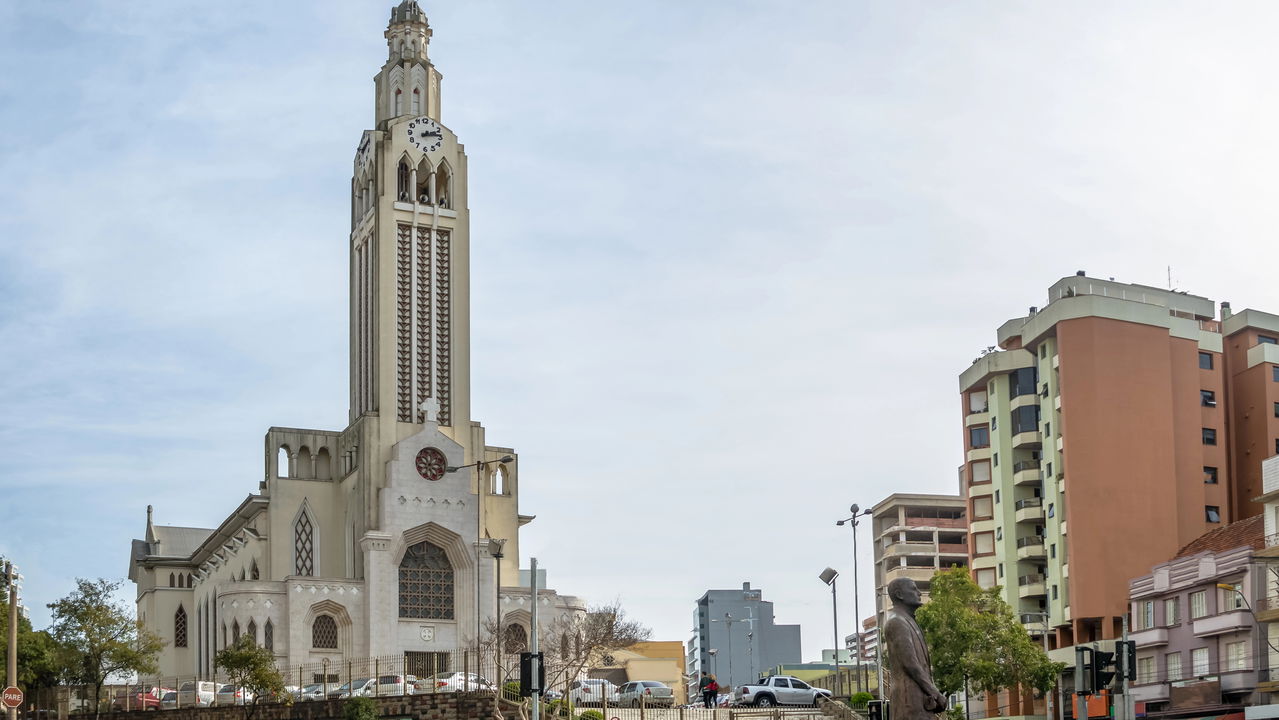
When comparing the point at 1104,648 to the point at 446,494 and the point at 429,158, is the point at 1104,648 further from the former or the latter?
the point at 429,158

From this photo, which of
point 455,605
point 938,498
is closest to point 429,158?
point 455,605

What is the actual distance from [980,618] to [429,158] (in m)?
36.7

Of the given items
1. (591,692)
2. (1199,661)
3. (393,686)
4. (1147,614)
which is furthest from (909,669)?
(1147,614)

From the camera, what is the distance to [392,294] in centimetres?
7950

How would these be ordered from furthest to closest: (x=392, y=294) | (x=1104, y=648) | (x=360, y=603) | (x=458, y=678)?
(x=392, y=294) < (x=360, y=603) < (x=1104, y=648) < (x=458, y=678)

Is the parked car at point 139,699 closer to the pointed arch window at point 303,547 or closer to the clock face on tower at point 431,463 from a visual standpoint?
the pointed arch window at point 303,547

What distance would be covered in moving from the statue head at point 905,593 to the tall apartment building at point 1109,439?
52.6 m

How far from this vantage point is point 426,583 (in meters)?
76.2

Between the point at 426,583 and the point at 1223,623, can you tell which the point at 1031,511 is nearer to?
the point at 1223,623

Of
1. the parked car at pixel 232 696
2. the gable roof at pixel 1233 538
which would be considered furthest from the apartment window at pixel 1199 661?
the parked car at pixel 232 696

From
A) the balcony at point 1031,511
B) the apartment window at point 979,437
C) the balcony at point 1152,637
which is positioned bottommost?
the balcony at point 1152,637

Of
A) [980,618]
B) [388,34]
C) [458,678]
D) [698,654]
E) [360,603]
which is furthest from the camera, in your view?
[698,654]

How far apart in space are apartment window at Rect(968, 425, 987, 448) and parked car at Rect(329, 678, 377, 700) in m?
37.0

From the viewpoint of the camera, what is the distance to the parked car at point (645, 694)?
174ft
